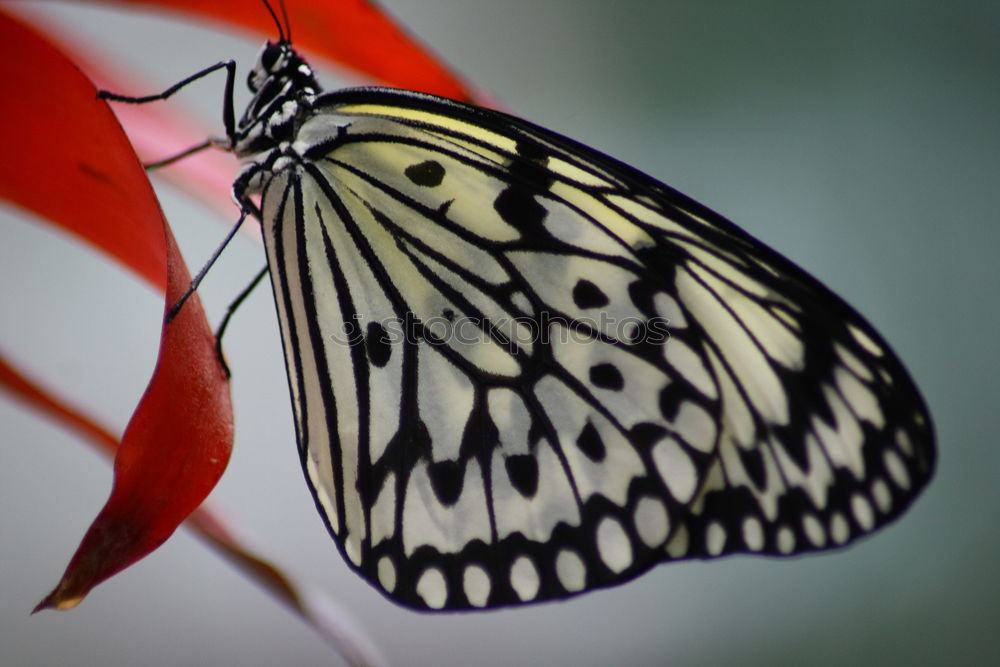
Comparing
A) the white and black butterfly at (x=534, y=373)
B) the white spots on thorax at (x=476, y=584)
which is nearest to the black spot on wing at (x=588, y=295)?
the white and black butterfly at (x=534, y=373)

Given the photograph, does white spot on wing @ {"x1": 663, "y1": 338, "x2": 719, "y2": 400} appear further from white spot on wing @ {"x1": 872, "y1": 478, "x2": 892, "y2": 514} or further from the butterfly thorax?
the butterfly thorax

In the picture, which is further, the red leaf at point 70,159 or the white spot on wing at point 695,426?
the white spot on wing at point 695,426

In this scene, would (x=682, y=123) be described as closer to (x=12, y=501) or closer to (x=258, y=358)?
(x=258, y=358)

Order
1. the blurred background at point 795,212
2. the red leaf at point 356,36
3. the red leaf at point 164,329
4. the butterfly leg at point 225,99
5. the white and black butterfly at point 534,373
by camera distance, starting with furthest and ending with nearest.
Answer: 1. the blurred background at point 795,212
2. the white and black butterfly at point 534,373
3. the butterfly leg at point 225,99
4. the red leaf at point 356,36
5. the red leaf at point 164,329

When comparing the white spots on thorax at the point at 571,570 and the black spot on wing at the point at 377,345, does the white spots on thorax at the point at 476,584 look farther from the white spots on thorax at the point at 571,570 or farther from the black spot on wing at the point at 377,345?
the black spot on wing at the point at 377,345

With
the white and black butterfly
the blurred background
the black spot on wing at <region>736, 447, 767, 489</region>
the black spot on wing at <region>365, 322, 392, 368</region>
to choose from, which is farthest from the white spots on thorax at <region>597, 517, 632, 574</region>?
the blurred background

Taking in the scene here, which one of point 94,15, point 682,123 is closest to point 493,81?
point 682,123
